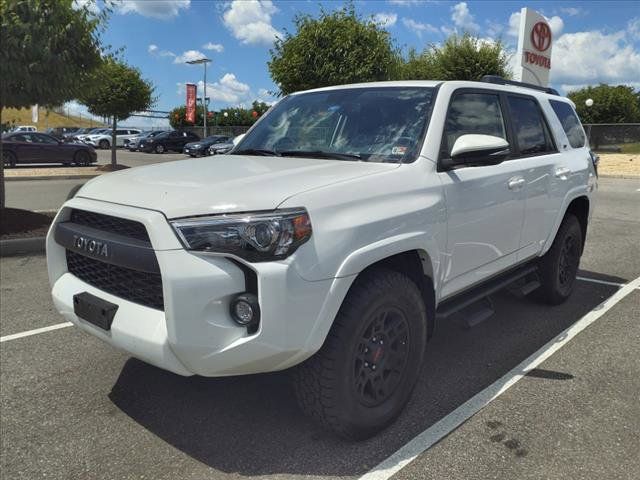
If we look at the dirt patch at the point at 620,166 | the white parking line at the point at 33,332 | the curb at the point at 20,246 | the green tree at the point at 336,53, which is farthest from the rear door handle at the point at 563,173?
the dirt patch at the point at 620,166

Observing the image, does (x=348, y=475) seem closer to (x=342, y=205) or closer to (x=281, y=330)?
(x=281, y=330)

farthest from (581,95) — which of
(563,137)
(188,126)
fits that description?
(563,137)

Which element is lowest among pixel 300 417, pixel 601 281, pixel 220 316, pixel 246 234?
pixel 300 417

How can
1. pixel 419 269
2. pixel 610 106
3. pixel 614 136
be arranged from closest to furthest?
pixel 419 269 → pixel 614 136 → pixel 610 106

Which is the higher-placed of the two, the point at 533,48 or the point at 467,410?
the point at 533,48

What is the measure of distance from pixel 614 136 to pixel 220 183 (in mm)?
40835

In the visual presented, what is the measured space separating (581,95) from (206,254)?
49.2 meters

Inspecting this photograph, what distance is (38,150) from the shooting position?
75.4 ft

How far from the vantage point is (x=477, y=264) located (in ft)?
11.8

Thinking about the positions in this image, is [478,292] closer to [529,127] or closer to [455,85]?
[455,85]

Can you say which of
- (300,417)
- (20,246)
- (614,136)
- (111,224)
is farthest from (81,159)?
(614,136)

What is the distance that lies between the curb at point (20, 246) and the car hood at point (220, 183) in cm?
502

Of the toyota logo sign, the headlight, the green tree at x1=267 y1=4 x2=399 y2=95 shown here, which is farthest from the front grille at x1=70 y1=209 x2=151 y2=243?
the toyota logo sign

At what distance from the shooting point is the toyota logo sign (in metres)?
20.3
